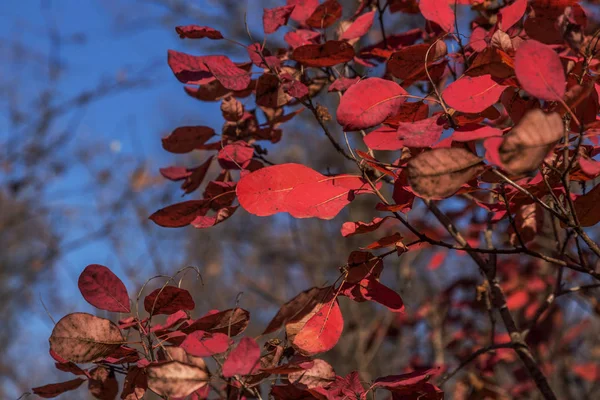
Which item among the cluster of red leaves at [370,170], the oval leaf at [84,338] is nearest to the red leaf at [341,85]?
the cluster of red leaves at [370,170]

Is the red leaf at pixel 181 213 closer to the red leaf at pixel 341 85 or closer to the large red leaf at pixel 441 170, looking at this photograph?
the red leaf at pixel 341 85

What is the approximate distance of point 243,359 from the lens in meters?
0.52

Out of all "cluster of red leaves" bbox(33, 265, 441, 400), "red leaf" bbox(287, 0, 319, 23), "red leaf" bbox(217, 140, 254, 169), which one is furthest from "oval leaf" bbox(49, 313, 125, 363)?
"red leaf" bbox(287, 0, 319, 23)

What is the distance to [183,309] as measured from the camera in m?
0.69

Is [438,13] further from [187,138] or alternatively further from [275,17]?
[187,138]

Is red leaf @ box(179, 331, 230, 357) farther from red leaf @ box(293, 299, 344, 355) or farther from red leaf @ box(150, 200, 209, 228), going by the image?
red leaf @ box(150, 200, 209, 228)

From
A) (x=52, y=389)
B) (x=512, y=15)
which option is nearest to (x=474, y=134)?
(x=512, y=15)

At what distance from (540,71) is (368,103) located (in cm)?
19

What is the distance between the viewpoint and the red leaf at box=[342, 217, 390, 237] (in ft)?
2.08

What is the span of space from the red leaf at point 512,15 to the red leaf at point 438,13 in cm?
8

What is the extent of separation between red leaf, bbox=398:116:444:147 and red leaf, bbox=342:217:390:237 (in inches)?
4.4

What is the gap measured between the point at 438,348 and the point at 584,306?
527 mm

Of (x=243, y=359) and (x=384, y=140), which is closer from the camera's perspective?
(x=243, y=359)

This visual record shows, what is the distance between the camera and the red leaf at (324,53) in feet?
2.50
